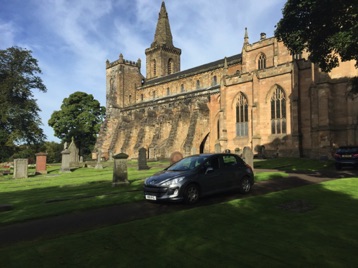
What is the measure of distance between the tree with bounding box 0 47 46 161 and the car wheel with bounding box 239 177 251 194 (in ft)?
98.8

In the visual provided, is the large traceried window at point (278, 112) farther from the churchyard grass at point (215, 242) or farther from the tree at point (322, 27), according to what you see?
the churchyard grass at point (215, 242)

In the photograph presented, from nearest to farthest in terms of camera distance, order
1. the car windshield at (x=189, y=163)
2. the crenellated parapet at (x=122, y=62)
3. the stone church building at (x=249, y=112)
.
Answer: the car windshield at (x=189, y=163) < the stone church building at (x=249, y=112) < the crenellated parapet at (x=122, y=62)

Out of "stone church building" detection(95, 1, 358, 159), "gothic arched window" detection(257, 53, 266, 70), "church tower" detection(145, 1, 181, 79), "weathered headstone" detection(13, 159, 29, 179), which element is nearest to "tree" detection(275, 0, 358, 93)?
"stone church building" detection(95, 1, 358, 159)

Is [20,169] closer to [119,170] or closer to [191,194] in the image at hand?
[119,170]

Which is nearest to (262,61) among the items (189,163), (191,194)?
(189,163)

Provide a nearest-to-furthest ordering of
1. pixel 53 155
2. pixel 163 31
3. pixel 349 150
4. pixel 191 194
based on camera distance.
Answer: pixel 191 194 < pixel 349 150 < pixel 163 31 < pixel 53 155

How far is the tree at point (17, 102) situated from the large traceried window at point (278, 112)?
27.7 meters

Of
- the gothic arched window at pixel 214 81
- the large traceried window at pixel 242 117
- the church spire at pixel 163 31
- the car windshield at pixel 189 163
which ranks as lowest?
the car windshield at pixel 189 163

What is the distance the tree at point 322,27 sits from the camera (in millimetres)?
11945

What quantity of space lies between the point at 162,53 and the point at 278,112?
36052 mm

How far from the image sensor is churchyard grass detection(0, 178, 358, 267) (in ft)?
13.6

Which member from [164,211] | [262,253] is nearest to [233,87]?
[164,211]

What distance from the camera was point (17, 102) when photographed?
34.5 metres

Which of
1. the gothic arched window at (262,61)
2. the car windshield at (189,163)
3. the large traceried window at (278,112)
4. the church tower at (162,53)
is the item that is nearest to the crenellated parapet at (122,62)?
the church tower at (162,53)
